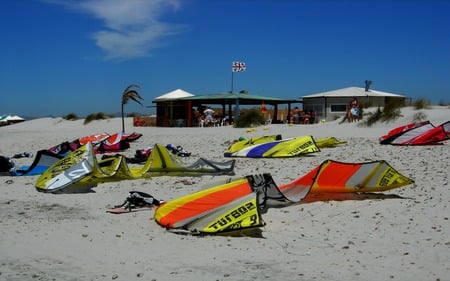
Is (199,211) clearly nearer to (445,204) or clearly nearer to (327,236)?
(327,236)

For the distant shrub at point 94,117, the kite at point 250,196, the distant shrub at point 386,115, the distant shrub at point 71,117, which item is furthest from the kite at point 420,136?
the distant shrub at point 71,117

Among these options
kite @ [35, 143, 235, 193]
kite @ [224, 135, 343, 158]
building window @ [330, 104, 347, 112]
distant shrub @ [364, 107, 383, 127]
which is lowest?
kite @ [35, 143, 235, 193]

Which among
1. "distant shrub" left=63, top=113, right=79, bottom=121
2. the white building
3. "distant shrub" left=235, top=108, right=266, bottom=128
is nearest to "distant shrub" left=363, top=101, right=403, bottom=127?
"distant shrub" left=235, top=108, right=266, bottom=128

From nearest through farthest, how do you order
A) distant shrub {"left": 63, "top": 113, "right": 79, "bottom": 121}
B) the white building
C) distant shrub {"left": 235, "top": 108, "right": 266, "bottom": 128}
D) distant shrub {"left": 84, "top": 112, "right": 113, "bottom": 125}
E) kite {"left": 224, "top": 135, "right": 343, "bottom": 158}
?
1. kite {"left": 224, "top": 135, "right": 343, "bottom": 158}
2. distant shrub {"left": 235, "top": 108, "right": 266, "bottom": 128}
3. the white building
4. distant shrub {"left": 84, "top": 112, "right": 113, "bottom": 125}
5. distant shrub {"left": 63, "top": 113, "right": 79, "bottom": 121}

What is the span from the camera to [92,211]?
21.6 ft

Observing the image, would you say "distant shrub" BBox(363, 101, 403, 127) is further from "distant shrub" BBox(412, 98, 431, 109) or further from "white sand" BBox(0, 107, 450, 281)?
"white sand" BBox(0, 107, 450, 281)

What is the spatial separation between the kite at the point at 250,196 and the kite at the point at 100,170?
2.57 meters

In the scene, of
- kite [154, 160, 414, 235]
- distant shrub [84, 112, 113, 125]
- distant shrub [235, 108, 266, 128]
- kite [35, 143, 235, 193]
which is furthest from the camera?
distant shrub [84, 112, 113, 125]

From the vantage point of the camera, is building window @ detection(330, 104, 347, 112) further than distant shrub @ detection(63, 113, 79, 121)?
No

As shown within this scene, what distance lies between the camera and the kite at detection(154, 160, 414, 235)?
532 centimetres

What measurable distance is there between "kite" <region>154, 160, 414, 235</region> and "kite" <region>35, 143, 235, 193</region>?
2565 mm

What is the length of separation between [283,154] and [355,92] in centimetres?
2240

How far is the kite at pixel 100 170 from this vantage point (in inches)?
317

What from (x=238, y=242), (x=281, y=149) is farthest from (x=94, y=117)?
(x=238, y=242)
